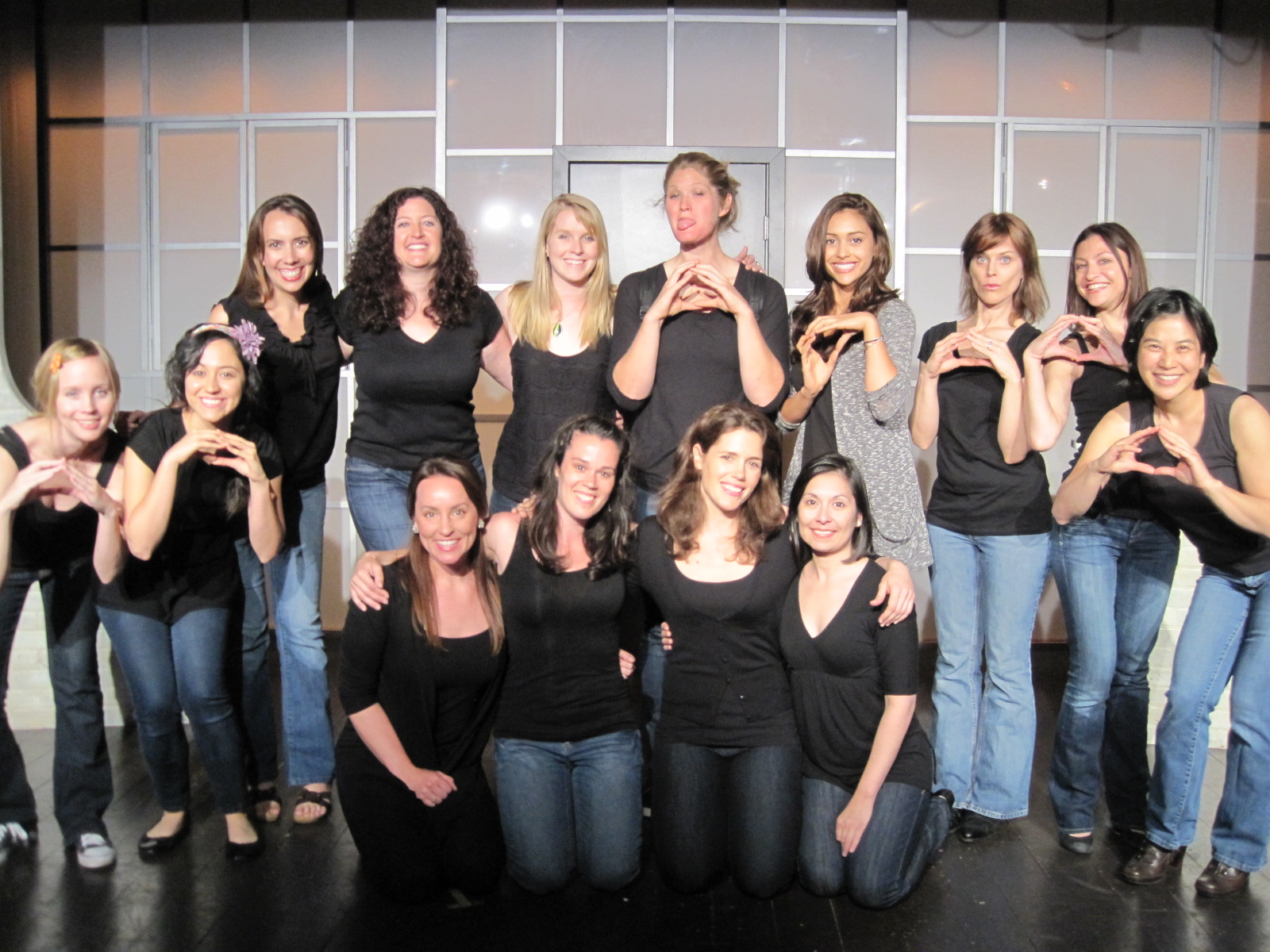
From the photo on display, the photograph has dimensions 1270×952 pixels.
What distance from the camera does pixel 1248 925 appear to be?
8.38ft

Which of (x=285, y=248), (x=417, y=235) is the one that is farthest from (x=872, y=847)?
(x=285, y=248)

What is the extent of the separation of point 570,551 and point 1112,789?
171 centimetres

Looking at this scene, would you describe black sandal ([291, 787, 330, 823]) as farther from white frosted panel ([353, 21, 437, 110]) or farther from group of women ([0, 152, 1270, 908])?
white frosted panel ([353, 21, 437, 110])

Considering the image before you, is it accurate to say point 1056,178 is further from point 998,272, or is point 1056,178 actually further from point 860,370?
point 860,370

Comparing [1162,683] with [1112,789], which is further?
[1162,683]

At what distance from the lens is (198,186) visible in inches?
225

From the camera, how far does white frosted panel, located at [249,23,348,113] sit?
5672 mm

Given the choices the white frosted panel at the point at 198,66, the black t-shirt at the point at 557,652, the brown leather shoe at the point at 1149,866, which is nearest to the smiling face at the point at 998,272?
the black t-shirt at the point at 557,652

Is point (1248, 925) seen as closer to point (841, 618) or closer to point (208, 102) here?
point (841, 618)

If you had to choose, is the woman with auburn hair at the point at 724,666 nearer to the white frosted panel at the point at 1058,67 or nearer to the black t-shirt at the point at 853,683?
the black t-shirt at the point at 853,683

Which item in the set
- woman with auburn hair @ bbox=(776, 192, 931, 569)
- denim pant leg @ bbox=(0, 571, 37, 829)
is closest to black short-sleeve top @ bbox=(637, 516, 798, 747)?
woman with auburn hair @ bbox=(776, 192, 931, 569)

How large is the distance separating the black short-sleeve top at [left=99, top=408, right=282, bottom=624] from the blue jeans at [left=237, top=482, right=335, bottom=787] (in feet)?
0.65

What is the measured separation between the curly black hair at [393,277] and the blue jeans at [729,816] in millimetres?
1382

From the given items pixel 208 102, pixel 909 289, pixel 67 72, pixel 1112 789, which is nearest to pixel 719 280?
pixel 1112 789
